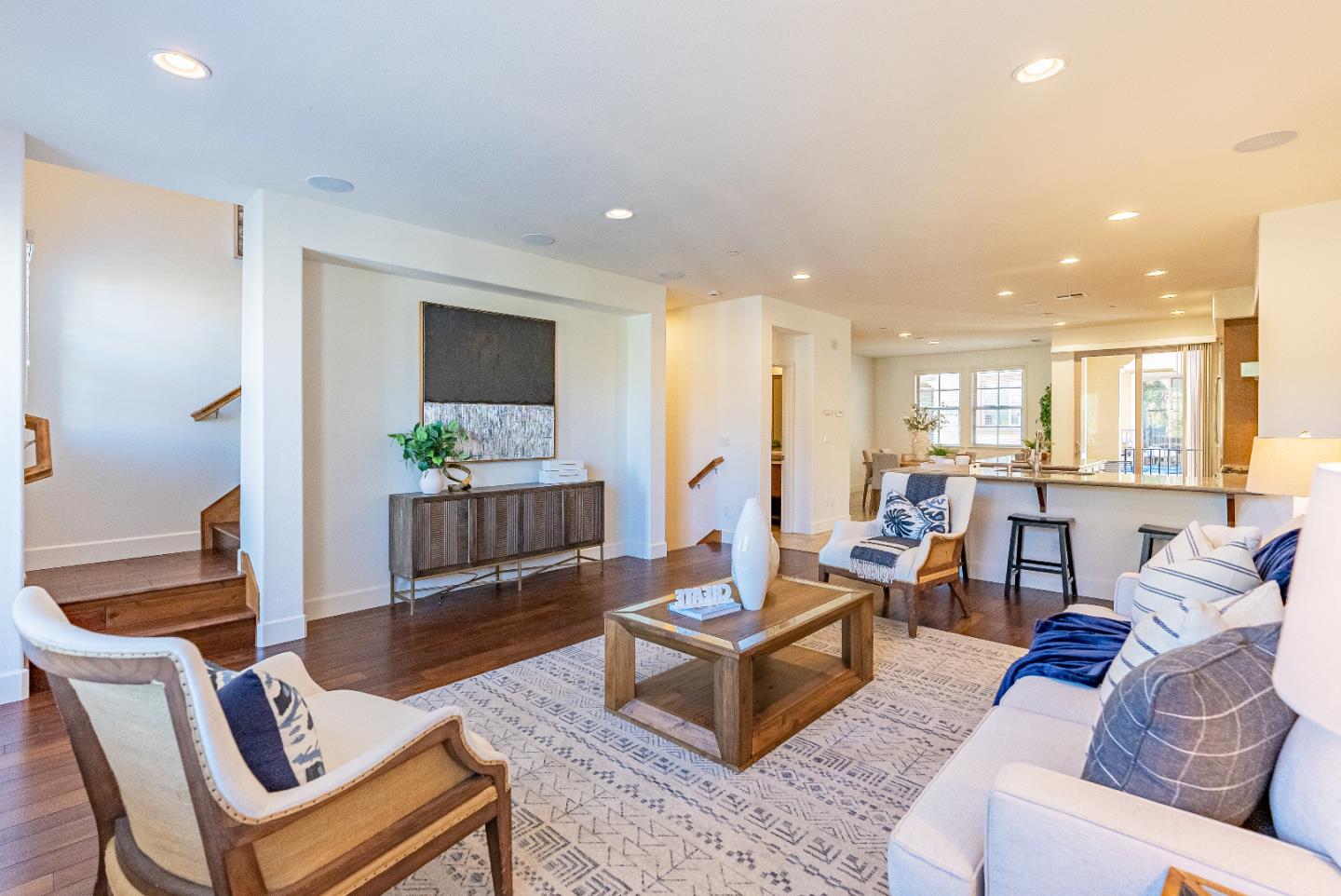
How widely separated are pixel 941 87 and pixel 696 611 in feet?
7.79

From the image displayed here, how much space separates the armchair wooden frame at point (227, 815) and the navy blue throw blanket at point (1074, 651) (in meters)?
1.71

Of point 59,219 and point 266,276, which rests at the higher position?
point 59,219

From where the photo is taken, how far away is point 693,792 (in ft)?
7.27

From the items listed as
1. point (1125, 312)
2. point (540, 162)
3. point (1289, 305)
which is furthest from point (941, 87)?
point (1125, 312)

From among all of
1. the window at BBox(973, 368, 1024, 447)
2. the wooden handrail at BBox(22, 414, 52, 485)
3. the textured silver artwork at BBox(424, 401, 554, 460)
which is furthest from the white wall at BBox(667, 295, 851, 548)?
the window at BBox(973, 368, 1024, 447)

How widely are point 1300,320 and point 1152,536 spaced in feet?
5.20

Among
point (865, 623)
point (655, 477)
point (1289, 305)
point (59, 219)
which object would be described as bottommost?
point (865, 623)

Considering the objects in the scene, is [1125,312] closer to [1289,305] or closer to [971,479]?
[1289,305]

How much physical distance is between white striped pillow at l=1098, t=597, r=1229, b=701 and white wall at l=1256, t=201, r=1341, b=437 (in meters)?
3.55

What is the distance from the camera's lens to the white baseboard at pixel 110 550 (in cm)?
407

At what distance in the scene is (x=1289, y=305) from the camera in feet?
13.2

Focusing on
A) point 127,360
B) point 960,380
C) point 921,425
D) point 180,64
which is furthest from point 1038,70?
point 960,380

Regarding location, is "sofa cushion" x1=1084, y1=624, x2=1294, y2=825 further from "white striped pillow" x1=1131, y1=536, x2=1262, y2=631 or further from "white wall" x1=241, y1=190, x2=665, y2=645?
"white wall" x1=241, y1=190, x2=665, y2=645

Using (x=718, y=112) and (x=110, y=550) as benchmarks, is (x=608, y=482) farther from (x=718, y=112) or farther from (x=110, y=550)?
(x=718, y=112)
